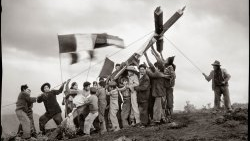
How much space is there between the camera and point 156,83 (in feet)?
42.7

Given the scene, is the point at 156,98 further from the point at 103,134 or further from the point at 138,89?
the point at 103,134

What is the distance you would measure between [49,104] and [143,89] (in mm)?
3428

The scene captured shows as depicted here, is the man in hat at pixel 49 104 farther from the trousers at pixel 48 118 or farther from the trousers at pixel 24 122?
the trousers at pixel 24 122

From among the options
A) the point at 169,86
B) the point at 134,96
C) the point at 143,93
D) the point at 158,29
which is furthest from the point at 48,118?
the point at 158,29

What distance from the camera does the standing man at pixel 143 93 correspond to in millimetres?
13094

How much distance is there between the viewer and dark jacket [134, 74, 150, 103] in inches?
516

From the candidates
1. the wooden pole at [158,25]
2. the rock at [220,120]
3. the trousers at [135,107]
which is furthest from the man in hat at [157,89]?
A: the wooden pole at [158,25]

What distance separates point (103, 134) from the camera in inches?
506

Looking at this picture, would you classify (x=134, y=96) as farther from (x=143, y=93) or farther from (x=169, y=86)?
(x=169, y=86)

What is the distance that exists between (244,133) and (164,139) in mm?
2156

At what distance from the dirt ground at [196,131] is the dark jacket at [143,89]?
1.16 m

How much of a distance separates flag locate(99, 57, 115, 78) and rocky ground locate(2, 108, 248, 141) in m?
3.06

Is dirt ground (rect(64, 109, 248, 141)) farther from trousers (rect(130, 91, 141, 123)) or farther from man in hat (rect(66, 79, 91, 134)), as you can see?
man in hat (rect(66, 79, 91, 134))

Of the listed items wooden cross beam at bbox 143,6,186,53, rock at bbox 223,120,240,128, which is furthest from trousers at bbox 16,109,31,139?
rock at bbox 223,120,240,128
